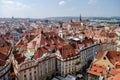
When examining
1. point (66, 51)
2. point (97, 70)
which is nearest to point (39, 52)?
point (66, 51)

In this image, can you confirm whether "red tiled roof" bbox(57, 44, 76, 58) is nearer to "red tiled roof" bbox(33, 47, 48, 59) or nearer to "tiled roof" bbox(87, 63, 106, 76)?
"red tiled roof" bbox(33, 47, 48, 59)

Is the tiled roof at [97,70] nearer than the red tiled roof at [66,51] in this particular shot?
Yes

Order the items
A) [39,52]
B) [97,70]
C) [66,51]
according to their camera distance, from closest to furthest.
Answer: [97,70] < [39,52] < [66,51]

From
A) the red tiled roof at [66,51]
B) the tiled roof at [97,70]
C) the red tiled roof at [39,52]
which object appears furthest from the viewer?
the red tiled roof at [66,51]

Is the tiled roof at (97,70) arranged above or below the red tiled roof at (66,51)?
below

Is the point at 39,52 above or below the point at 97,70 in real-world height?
above

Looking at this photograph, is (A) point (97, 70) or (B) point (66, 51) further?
(B) point (66, 51)

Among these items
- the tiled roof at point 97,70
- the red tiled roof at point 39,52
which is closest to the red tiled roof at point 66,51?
the red tiled roof at point 39,52

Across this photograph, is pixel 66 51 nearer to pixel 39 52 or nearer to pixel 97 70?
pixel 39 52

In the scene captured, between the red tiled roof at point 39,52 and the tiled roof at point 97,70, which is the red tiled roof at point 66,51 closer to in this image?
the red tiled roof at point 39,52

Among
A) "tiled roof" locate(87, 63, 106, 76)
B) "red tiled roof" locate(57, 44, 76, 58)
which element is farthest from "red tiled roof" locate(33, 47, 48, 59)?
"tiled roof" locate(87, 63, 106, 76)

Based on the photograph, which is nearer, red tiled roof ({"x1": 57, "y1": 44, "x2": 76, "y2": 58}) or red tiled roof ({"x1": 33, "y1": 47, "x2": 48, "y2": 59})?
red tiled roof ({"x1": 33, "y1": 47, "x2": 48, "y2": 59})

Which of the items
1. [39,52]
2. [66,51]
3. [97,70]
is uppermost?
[39,52]
